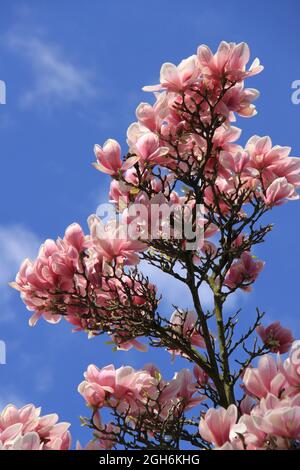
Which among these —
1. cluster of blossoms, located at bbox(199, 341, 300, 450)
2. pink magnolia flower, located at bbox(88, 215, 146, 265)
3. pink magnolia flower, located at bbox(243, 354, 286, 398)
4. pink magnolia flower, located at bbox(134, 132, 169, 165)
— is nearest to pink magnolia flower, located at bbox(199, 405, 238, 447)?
cluster of blossoms, located at bbox(199, 341, 300, 450)

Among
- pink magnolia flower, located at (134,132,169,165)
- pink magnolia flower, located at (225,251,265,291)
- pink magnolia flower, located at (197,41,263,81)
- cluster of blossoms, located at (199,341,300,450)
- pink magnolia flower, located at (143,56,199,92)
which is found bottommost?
cluster of blossoms, located at (199,341,300,450)

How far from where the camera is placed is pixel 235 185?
4766 mm

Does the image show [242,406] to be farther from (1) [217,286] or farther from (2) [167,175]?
(2) [167,175]

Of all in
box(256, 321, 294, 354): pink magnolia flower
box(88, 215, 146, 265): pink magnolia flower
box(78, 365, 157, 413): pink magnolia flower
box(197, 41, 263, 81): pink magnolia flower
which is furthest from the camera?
box(256, 321, 294, 354): pink magnolia flower

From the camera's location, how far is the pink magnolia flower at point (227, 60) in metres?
4.48

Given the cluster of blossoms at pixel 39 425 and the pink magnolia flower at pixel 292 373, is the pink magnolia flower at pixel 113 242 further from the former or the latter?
the pink magnolia flower at pixel 292 373

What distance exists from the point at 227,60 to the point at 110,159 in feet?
3.32

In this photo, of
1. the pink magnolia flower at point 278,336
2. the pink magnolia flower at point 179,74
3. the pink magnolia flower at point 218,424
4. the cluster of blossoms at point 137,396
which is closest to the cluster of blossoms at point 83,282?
Answer: the cluster of blossoms at point 137,396

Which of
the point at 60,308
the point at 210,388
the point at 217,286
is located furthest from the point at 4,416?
the point at 217,286

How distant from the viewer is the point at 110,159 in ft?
15.1

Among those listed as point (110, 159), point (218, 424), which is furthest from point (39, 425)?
point (110, 159)

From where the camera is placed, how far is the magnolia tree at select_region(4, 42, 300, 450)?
427 cm

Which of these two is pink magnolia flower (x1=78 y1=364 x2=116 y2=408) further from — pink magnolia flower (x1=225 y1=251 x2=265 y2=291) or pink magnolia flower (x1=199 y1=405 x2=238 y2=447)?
pink magnolia flower (x1=225 y1=251 x2=265 y2=291)

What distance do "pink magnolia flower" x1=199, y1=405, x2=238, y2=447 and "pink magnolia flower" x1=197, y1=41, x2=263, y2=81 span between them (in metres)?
2.32
